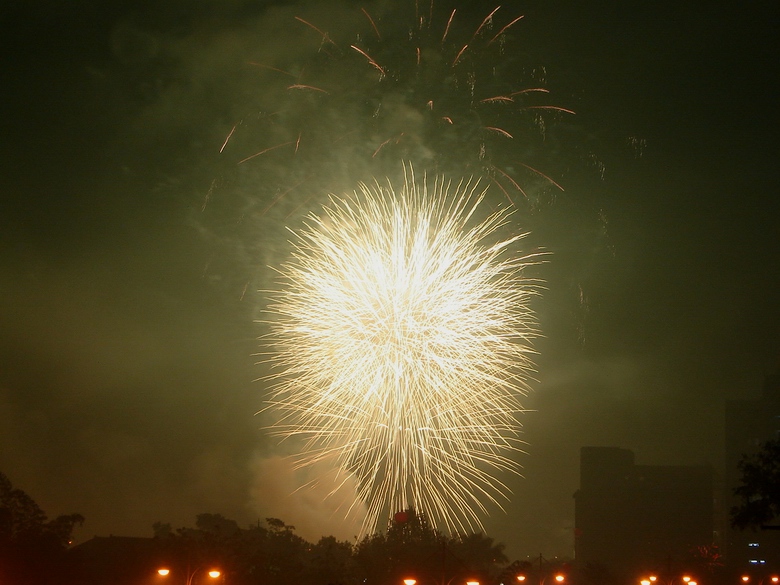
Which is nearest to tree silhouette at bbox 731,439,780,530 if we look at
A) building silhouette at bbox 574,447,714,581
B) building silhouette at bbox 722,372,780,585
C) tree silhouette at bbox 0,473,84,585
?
tree silhouette at bbox 0,473,84,585

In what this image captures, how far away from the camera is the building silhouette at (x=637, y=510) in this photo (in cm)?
11025

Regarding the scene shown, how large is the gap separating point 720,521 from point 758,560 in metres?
35.4

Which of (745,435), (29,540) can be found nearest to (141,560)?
(29,540)

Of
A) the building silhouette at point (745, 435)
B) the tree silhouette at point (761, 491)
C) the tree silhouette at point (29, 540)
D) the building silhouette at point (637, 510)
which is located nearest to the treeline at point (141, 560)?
the tree silhouette at point (29, 540)

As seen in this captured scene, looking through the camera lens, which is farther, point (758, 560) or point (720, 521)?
point (720, 521)

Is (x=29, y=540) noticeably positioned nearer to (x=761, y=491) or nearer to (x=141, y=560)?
(x=141, y=560)

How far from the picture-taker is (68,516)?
137ft

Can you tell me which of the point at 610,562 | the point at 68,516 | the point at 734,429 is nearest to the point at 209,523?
the point at 68,516

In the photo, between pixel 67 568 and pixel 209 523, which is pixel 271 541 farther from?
pixel 67 568

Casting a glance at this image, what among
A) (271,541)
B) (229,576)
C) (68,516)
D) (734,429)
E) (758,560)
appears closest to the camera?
(229,576)

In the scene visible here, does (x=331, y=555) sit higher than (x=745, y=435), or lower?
lower

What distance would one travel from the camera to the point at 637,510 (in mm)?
114062

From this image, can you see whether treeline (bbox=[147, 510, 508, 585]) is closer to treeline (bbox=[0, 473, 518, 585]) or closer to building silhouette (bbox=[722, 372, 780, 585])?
treeline (bbox=[0, 473, 518, 585])

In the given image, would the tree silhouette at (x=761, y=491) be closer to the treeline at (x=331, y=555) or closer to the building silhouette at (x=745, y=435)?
the treeline at (x=331, y=555)
